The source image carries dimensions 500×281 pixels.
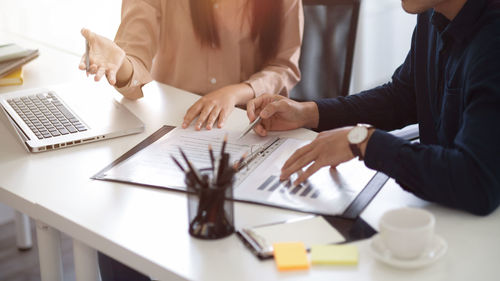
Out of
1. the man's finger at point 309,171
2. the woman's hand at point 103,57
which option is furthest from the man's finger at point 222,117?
the man's finger at point 309,171


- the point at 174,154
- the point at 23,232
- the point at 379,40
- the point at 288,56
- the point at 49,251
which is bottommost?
the point at 23,232

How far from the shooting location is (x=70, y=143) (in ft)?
4.72

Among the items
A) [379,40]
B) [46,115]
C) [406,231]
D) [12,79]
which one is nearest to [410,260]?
[406,231]

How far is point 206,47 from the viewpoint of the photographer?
190 cm

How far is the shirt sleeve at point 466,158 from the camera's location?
1054 millimetres

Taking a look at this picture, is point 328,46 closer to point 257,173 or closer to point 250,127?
point 250,127

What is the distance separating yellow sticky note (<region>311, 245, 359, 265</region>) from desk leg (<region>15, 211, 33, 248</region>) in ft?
5.30

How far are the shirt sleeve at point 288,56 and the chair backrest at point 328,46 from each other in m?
0.07

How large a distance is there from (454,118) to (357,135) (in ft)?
0.77

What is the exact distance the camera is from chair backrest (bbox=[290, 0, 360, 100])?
76.0 inches

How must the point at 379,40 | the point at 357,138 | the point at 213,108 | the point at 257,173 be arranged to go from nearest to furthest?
the point at 357,138 → the point at 257,173 → the point at 213,108 → the point at 379,40

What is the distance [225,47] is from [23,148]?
28.6 inches

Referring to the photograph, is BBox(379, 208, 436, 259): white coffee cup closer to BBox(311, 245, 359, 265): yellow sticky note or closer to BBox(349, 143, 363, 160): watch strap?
BBox(311, 245, 359, 265): yellow sticky note

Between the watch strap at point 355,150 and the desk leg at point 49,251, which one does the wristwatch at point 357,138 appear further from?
the desk leg at point 49,251
